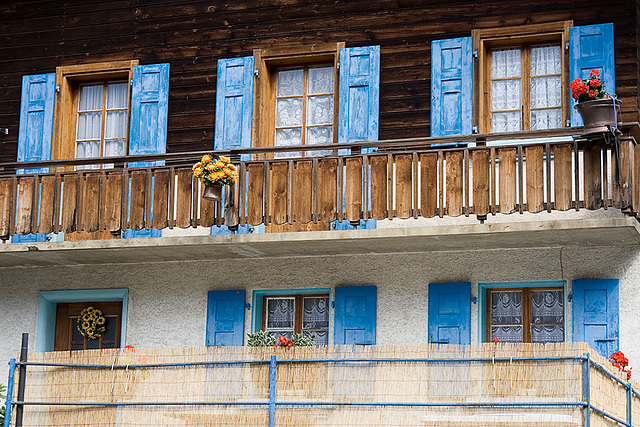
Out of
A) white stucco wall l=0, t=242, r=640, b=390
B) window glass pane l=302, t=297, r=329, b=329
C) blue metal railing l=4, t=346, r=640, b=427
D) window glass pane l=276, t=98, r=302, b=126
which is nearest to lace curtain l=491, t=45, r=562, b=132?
white stucco wall l=0, t=242, r=640, b=390

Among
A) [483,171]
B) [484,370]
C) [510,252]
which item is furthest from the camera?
[510,252]

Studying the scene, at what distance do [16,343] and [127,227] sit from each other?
2.62 meters

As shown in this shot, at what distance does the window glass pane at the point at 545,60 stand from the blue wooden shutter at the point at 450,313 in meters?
2.70

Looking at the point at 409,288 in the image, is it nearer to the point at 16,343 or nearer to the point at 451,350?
the point at 451,350

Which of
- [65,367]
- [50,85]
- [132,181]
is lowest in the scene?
[65,367]

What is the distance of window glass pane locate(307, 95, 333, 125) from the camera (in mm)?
15047

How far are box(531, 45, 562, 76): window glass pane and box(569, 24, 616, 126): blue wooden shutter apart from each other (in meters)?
0.34

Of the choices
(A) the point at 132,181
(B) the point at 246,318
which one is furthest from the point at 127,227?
(B) the point at 246,318

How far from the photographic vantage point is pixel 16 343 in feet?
50.5

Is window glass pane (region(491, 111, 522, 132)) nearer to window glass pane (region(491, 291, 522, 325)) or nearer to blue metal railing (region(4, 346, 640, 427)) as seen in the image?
window glass pane (region(491, 291, 522, 325))

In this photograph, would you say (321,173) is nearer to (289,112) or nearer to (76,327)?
(289,112)

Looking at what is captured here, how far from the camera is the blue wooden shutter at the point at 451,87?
14.2 metres

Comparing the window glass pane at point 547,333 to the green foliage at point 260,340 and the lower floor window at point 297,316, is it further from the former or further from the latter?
the green foliage at point 260,340

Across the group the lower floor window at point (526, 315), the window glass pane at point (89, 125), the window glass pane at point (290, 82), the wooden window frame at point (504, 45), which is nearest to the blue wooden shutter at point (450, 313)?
the lower floor window at point (526, 315)
